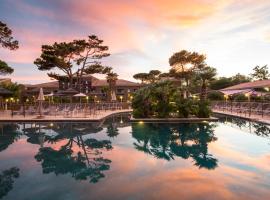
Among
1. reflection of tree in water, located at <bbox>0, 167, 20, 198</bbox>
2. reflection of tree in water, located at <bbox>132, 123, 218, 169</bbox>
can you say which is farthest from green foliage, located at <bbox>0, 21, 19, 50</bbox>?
reflection of tree in water, located at <bbox>0, 167, 20, 198</bbox>

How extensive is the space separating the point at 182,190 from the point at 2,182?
4702mm

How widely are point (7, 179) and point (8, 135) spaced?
759 centimetres

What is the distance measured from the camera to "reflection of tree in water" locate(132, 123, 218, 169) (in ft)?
30.4

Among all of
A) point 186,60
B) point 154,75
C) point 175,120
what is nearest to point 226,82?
point 186,60

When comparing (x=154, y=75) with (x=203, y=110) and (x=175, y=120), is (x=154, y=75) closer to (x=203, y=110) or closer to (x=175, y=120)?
(x=203, y=110)

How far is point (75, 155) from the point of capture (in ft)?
31.0

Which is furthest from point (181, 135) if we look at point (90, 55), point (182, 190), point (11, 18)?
point (90, 55)

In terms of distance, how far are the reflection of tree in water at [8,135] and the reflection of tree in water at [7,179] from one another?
3.54 meters

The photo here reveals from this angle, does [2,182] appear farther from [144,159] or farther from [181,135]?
[181,135]

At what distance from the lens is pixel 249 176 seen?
22.8 ft

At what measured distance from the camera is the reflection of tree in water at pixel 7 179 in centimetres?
599

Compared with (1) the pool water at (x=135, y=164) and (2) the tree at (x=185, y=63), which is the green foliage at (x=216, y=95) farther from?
(1) the pool water at (x=135, y=164)

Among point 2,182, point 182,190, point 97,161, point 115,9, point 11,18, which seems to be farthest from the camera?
point 11,18

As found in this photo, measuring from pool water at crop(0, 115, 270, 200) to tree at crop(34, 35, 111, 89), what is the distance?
20410 millimetres
